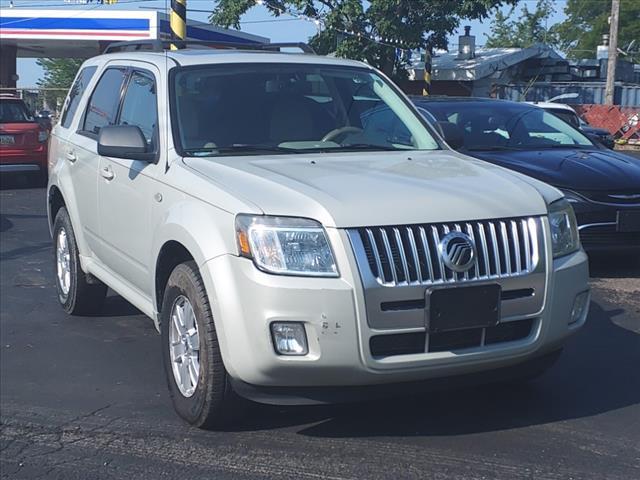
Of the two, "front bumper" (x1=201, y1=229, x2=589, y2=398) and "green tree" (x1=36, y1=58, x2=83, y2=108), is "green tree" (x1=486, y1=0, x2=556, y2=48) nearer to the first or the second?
"green tree" (x1=36, y1=58, x2=83, y2=108)

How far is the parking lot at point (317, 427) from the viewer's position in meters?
4.29

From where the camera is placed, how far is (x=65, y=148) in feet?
23.0

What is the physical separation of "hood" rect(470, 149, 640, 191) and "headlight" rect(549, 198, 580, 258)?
332 cm

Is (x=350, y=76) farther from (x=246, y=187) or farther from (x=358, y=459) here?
(x=358, y=459)

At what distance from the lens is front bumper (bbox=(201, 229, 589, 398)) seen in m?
4.04

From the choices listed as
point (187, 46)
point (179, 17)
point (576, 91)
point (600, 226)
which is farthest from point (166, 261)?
point (576, 91)

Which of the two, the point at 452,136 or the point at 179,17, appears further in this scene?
the point at 179,17

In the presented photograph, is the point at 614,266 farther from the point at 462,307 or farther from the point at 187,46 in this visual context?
the point at 462,307

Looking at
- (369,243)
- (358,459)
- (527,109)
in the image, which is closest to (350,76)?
(369,243)

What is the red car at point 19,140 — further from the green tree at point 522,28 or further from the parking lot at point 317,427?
the green tree at point 522,28

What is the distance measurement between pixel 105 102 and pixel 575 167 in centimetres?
414

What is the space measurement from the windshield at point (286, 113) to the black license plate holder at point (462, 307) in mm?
1580

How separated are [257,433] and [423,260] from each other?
1245mm

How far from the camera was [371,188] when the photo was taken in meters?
4.42
